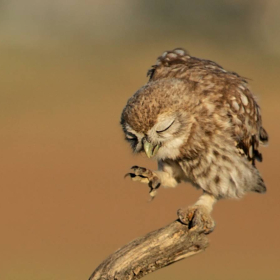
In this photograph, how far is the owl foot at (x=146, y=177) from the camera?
27.2ft

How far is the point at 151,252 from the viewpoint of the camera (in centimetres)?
721

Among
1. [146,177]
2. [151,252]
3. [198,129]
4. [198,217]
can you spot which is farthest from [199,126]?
[151,252]

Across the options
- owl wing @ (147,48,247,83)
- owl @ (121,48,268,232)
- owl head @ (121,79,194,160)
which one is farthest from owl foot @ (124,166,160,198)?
owl wing @ (147,48,247,83)

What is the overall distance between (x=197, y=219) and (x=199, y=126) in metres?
1.04

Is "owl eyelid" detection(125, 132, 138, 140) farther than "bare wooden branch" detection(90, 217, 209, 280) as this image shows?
Yes

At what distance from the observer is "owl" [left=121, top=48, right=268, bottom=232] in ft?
25.0

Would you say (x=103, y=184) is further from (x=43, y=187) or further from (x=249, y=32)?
(x=249, y=32)

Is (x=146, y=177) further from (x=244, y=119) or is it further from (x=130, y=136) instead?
(x=244, y=119)

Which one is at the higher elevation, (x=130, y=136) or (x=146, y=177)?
(x=130, y=136)

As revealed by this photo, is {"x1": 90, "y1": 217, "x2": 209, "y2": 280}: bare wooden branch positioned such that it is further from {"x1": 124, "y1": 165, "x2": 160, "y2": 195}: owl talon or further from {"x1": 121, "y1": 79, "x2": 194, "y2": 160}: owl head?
{"x1": 124, "y1": 165, "x2": 160, "y2": 195}: owl talon

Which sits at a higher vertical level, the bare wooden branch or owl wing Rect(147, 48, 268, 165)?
owl wing Rect(147, 48, 268, 165)

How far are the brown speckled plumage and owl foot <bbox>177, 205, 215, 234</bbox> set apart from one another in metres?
0.54

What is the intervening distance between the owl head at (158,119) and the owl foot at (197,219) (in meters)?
0.64

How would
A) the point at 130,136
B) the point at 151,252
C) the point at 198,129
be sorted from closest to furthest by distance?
the point at 151,252 → the point at 130,136 → the point at 198,129
